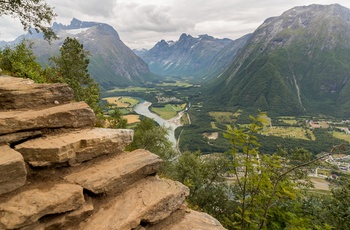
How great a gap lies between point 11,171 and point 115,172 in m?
4.46

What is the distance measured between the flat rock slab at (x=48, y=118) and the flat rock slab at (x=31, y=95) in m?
0.90

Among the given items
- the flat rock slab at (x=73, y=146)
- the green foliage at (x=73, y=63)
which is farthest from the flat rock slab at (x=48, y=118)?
the green foliage at (x=73, y=63)

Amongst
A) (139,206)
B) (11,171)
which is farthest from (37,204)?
(139,206)

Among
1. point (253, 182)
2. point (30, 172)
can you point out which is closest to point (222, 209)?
point (253, 182)

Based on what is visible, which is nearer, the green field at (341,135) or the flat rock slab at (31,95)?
the flat rock slab at (31,95)

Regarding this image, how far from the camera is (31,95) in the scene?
13883 millimetres

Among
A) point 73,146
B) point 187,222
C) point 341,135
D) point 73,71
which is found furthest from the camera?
point 341,135

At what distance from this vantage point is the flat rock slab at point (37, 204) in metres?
8.84

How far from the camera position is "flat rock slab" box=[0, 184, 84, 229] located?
29.0 feet

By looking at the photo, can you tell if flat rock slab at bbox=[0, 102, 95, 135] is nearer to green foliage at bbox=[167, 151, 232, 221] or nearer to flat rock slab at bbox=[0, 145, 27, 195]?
flat rock slab at bbox=[0, 145, 27, 195]

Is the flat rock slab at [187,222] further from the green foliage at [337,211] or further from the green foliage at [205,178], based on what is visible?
the green foliage at [205,178]

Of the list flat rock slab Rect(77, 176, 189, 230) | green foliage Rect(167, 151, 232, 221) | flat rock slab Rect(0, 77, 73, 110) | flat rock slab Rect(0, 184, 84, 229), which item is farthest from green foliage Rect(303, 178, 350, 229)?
flat rock slab Rect(0, 77, 73, 110)

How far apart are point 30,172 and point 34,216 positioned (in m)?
2.46

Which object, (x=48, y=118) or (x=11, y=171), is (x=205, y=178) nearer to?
(x=48, y=118)
